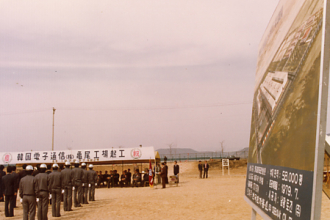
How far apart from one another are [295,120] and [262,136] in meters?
1.69

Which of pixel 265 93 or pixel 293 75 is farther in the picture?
pixel 265 93

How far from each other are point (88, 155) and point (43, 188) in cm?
1651

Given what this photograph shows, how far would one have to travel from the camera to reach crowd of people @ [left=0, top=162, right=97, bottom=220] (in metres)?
10.2

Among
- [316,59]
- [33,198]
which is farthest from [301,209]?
[33,198]

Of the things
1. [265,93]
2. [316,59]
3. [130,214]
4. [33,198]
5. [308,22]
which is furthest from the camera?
[130,214]

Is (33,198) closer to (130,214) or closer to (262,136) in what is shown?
(130,214)

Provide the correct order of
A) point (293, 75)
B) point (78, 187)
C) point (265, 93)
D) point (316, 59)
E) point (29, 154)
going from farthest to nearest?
1. point (29, 154)
2. point (78, 187)
3. point (265, 93)
4. point (293, 75)
5. point (316, 59)

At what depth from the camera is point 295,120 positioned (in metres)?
3.47

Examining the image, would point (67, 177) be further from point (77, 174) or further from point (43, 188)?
point (43, 188)

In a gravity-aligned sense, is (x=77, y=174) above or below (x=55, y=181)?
below

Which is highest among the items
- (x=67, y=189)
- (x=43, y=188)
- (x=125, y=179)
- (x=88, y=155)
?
(x=43, y=188)

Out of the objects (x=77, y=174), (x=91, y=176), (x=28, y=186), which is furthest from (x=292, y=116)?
(x=91, y=176)

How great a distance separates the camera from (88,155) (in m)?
27.0

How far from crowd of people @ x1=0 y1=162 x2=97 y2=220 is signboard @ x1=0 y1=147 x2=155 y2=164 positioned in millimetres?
9906
